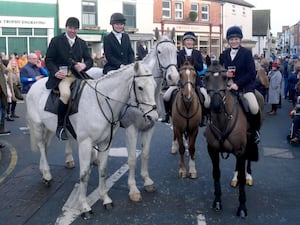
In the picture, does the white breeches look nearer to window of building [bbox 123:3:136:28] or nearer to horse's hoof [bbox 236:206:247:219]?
horse's hoof [bbox 236:206:247:219]

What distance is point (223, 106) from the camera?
5.09 m

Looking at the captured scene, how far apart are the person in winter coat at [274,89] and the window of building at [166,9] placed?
18265 millimetres

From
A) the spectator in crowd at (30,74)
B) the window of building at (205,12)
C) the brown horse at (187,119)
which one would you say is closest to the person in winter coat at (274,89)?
the brown horse at (187,119)

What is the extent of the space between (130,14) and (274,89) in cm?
1748

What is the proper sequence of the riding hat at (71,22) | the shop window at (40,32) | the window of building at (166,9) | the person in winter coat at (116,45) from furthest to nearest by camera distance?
the window of building at (166,9) < the shop window at (40,32) < the person in winter coat at (116,45) < the riding hat at (71,22)

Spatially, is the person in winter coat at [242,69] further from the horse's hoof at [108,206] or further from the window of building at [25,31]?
the window of building at [25,31]

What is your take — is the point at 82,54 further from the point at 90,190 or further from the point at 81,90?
the point at 90,190

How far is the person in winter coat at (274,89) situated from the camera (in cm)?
1376

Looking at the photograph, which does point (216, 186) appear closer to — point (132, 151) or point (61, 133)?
point (132, 151)

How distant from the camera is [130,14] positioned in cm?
2855

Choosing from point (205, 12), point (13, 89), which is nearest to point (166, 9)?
point (205, 12)

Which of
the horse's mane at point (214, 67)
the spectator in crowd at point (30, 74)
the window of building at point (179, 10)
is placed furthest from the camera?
the window of building at point (179, 10)

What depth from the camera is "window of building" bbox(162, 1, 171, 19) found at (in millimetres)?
31044

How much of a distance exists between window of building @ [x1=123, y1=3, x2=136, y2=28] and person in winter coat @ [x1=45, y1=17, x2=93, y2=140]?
76.3ft
